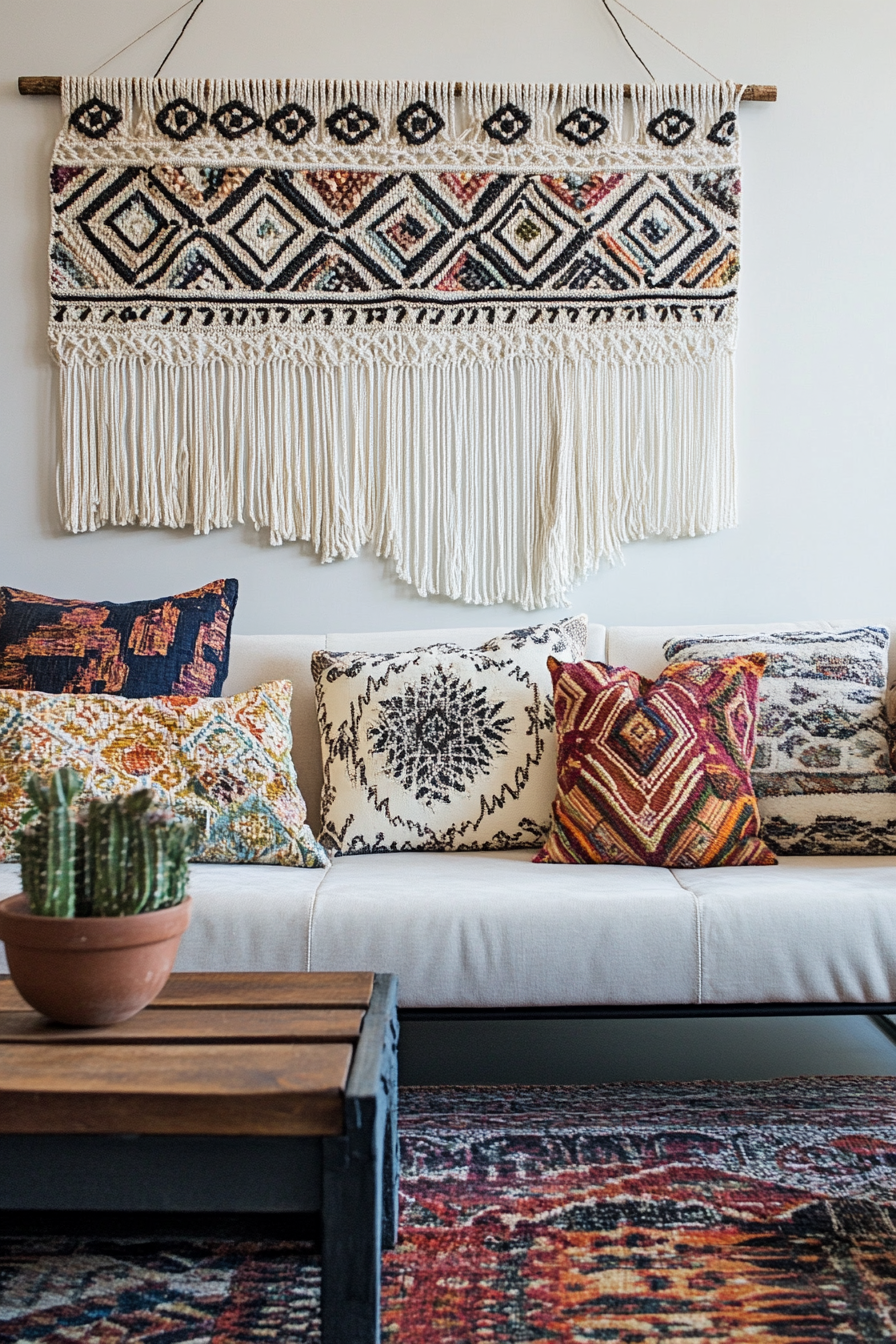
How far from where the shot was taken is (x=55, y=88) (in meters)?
2.31

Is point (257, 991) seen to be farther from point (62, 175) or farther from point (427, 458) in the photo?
point (62, 175)

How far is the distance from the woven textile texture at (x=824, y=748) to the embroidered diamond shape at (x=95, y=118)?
176 centimetres

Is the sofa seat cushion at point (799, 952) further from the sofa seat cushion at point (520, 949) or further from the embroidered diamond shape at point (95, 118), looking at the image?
the embroidered diamond shape at point (95, 118)

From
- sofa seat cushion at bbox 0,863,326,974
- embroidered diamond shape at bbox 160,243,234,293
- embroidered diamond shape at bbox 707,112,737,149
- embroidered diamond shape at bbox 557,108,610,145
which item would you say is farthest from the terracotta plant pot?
embroidered diamond shape at bbox 707,112,737,149

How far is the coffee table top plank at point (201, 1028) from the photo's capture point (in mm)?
947

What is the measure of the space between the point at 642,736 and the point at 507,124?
1472mm

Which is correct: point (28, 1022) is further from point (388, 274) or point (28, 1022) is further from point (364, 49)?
point (364, 49)

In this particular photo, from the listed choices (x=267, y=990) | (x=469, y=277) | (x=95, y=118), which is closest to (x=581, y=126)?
(x=469, y=277)

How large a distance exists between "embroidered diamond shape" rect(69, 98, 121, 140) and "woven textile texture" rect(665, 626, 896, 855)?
5.79 ft

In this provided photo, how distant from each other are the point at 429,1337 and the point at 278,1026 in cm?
37

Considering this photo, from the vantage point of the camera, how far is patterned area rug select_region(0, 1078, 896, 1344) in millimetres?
1066

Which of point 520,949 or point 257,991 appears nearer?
point 257,991

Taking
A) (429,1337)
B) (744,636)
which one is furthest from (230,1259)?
(744,636)

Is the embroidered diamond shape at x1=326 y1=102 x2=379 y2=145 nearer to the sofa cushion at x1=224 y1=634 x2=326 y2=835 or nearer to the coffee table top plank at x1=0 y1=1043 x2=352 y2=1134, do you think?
the sofa cushion at x1=224 y1=634 x2=326 y2=835
